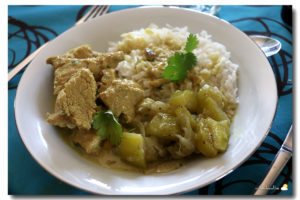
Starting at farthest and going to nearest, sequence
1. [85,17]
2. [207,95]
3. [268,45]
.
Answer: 1. [85,17]
2. [268,45]
3. [207,95]

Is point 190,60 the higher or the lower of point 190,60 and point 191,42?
the lower

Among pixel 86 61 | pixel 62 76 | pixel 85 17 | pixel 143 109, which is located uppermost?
pixel 85 17

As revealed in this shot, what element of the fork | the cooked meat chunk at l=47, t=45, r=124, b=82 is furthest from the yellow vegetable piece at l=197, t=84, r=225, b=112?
the fork

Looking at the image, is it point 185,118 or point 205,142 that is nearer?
point 205,142

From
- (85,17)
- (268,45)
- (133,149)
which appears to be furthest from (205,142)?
(85,17)

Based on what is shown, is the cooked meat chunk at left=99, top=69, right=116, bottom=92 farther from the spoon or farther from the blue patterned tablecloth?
the spoon

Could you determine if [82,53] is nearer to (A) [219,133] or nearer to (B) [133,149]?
(B) [133,149]

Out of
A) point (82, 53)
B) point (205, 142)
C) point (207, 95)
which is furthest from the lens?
point (82, 53)

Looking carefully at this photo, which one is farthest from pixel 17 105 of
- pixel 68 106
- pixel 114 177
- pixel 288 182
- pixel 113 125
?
pixel 288 182
